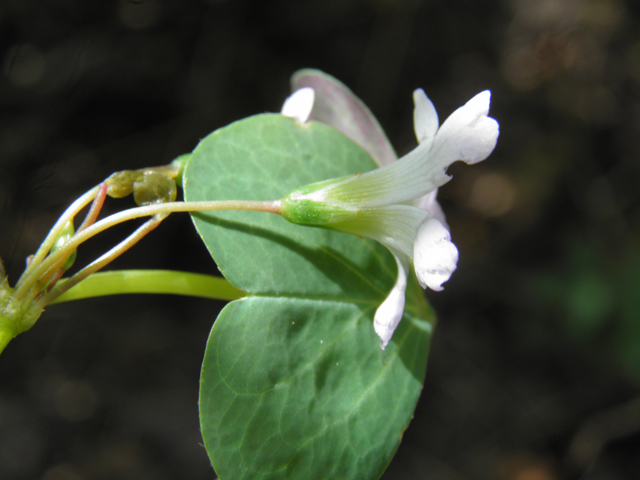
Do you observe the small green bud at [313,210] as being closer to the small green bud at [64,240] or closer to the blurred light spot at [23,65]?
the small green bud at [64,240]

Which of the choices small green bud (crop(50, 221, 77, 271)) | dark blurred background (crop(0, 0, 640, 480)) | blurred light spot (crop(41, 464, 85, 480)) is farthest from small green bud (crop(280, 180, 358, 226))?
blurred light spot (crop(41, 464, 85, 480))

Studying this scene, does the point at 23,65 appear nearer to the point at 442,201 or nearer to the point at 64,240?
the point at 64,240

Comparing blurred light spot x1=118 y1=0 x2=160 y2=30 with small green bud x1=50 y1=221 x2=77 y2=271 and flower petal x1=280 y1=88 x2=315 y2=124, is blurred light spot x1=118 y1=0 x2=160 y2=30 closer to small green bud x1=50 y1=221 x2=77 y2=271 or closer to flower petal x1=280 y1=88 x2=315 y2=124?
flower petal x1=280 y1=88 x2=315 y2=124

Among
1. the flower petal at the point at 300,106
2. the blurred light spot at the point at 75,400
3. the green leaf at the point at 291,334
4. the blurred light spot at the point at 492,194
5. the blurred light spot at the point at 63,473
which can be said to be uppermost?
the flower petal at the point at 300,106

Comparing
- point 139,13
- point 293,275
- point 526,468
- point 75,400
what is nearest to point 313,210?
point 293,275

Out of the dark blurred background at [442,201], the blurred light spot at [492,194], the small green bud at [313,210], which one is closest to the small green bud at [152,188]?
the small green bud at [313,210]
